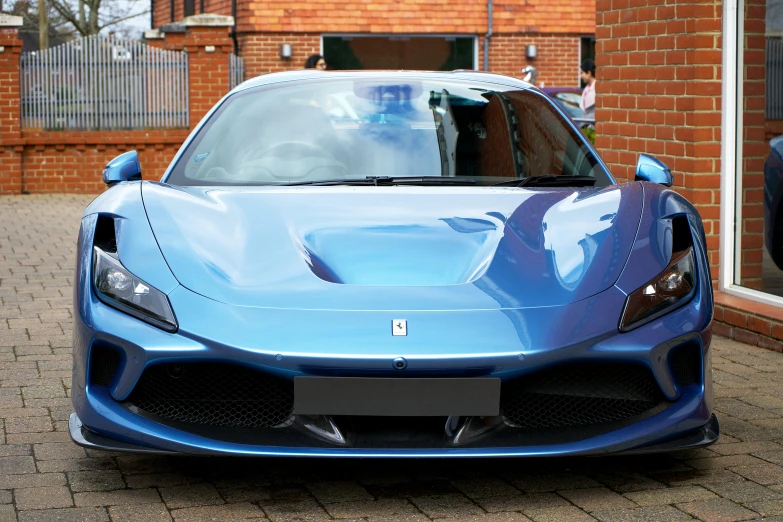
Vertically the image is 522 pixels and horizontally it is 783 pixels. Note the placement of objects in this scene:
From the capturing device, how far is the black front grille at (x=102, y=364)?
364 centimetres

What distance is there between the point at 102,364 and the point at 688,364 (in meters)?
1.77

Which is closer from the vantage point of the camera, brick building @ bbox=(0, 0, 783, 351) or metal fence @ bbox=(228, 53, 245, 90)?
brick building @ bbox=(0, 0, 783, 351)

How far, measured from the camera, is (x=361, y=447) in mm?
3504

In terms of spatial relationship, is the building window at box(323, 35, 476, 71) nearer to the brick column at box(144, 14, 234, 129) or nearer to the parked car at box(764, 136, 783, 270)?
the brick column at box(144, 14, 234, 129)

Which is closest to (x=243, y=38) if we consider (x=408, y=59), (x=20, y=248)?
(x=408, y=59)

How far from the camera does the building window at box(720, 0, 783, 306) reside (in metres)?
6.83

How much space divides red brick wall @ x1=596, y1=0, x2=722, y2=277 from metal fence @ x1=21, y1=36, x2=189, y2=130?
1130cm

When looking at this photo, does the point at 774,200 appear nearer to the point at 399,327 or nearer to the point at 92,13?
the point at 399,327

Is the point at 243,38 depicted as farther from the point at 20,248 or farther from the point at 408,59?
the point at 20,248

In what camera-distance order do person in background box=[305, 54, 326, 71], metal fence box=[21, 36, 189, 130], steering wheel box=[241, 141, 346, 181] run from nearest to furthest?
steering wheel box=[241, 141, 346, 181] → person in background box=[305, 54, 326, 71] → metal fence box=[21, 36, 189, 130]

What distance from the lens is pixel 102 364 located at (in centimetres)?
366

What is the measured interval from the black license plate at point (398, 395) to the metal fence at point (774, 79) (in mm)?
3975

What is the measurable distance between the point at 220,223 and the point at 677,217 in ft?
4.97

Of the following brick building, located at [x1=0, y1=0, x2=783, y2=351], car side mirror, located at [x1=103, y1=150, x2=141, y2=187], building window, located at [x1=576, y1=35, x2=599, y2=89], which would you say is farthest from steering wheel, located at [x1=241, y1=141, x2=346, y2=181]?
building window, located at [x1=576, y1=35, x2=599, y2=89]
